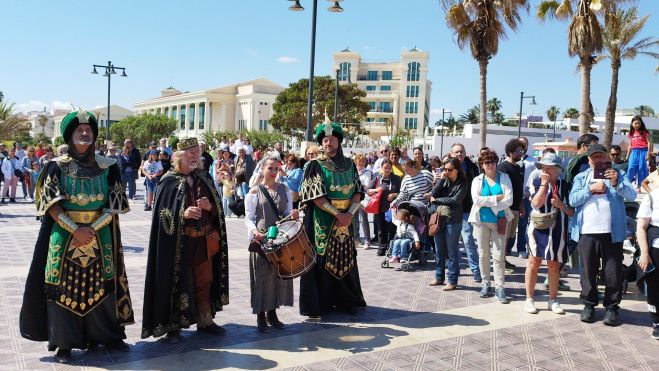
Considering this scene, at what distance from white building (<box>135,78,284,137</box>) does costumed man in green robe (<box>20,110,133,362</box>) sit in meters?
94.2

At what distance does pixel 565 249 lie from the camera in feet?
21.1

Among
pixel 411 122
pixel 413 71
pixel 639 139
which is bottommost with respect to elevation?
pixel 639 139

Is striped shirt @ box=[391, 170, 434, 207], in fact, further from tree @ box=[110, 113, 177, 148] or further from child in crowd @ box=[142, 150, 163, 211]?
tree @ box=[110, 113, 177, 148]

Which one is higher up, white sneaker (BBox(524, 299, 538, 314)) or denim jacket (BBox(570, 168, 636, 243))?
denim jacket (BBox(570, 168, 636, 243))

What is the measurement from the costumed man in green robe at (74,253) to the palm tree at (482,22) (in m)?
17.0

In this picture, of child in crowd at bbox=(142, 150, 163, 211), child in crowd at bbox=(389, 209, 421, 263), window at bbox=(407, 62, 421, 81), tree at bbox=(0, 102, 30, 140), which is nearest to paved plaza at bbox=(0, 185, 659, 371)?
child in crowd at bbox=(389, 209, 421, 263)

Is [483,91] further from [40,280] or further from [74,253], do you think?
[40,280]

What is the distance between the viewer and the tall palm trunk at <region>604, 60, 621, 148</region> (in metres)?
24.6

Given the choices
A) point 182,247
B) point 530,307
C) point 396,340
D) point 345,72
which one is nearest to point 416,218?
point 530,307

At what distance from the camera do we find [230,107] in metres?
105

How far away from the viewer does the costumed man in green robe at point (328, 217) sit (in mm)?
6020

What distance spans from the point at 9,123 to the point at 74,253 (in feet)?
48.1

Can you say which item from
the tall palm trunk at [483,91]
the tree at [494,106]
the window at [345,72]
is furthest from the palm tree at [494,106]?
the tall palm trunk at [483,91]

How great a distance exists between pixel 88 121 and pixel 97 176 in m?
0.48
